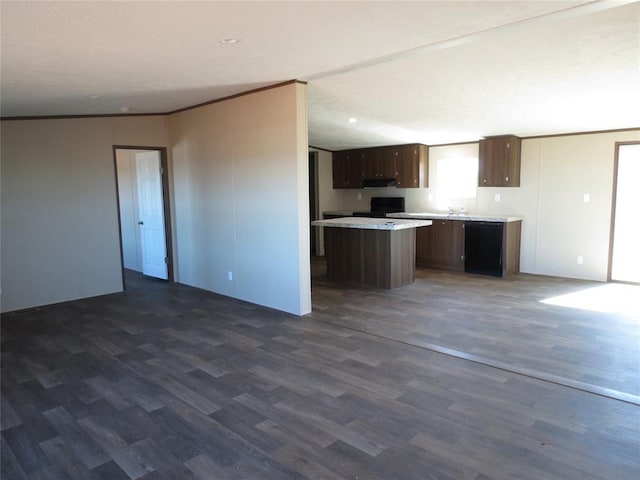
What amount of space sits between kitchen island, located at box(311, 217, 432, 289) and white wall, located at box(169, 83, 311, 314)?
132cm

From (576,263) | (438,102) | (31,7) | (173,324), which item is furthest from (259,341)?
(576,263)

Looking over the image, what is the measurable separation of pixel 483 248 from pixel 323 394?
4.72 m

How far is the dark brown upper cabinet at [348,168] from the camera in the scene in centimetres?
875

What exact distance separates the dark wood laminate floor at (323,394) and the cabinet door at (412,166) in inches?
135

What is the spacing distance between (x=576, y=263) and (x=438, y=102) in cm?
353

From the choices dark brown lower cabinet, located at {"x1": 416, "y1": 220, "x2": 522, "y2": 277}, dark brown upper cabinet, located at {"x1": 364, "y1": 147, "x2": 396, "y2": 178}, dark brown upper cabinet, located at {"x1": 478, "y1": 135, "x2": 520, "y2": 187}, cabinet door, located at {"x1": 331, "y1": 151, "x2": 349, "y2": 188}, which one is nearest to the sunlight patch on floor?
dark brown lower cabinet, located at {"x1": 416, "y1": 220, "x2": 522, "y2": 277}

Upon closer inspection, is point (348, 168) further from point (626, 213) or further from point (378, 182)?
point (626, 213)

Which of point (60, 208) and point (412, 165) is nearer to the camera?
point (60, 208)

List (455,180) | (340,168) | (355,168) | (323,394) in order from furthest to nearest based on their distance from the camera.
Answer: (340,168), (355,168), (455,180), (323,394)

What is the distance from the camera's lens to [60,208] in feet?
17.9

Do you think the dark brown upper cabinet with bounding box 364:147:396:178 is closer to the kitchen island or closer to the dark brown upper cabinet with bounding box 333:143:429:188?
the dark brown upper cabinet with bounding box 333:143:429:188

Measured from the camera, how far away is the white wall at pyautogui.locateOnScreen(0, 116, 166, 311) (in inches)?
202

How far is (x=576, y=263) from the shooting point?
21.3 feet

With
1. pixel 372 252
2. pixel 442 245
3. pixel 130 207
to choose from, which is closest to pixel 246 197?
pixel 372 252
